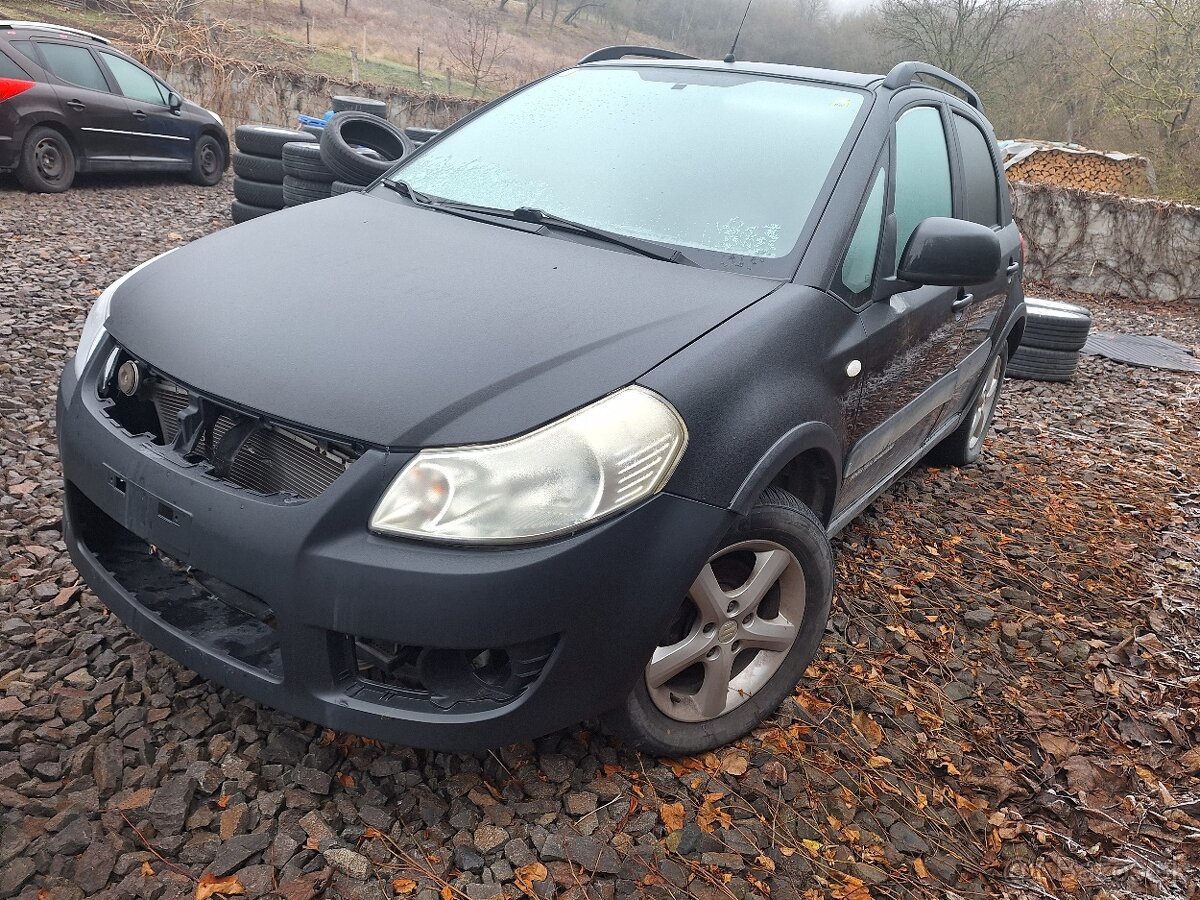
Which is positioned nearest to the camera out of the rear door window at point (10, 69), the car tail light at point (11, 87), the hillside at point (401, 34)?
the car tail light at point (11, 87)

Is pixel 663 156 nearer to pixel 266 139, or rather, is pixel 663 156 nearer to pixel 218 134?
pixel 266 139

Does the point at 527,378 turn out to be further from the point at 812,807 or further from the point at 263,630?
the point at 812,807

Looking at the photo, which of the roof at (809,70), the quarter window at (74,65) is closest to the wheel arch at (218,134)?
the quarter window at (74,65)

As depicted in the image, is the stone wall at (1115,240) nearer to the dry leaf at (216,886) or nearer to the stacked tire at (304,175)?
the stacked tire at (304,175)

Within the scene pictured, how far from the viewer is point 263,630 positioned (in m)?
2.00

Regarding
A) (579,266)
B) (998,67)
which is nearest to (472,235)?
(579,266)

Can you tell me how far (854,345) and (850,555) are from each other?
1276mm

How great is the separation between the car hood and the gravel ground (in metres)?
0.91

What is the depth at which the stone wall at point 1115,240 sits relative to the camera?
11.9m

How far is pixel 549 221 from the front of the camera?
2689mm

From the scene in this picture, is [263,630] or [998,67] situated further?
[998,67]

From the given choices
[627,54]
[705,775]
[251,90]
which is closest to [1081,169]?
[251,90]

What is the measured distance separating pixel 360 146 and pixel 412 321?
2.61 m

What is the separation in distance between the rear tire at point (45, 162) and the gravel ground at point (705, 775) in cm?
623
